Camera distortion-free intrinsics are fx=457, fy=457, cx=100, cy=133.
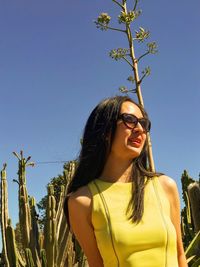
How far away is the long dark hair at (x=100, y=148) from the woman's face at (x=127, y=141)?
0.02 metres

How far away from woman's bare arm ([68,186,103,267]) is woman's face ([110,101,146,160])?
0.20m

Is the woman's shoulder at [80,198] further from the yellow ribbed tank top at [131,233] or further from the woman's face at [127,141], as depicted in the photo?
the woman's face at [127,141]

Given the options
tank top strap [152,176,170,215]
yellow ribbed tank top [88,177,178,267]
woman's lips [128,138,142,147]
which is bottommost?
yellow ribbed tank top [88,177,178,267]

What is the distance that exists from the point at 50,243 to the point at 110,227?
11.8 ft

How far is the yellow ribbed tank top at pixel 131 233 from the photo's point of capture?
4.81 feet

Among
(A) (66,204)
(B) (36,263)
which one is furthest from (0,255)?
(A) (66,204)

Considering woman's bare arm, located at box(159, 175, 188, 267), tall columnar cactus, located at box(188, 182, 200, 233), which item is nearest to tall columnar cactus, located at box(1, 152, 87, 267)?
tall columnar cactus, located at box(188, 182, 200, 233)

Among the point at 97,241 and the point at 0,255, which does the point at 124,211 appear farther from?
the point at 0,255

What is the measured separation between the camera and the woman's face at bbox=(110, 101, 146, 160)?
1.66 m

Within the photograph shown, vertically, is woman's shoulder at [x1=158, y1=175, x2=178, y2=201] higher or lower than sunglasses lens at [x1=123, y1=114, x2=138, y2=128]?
lower

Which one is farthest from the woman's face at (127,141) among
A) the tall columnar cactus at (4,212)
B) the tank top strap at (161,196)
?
the tall columnar cactus at (4,212)

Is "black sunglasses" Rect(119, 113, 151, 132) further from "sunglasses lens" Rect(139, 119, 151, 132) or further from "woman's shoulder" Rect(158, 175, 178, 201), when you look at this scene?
"woman's shoulder" Rect(158, 175, 178, 201)

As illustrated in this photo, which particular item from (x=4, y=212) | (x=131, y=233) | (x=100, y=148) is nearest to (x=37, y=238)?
(x=4, y=212)

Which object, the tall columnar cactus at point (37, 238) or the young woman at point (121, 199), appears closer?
the young woman at point (121, 199)
